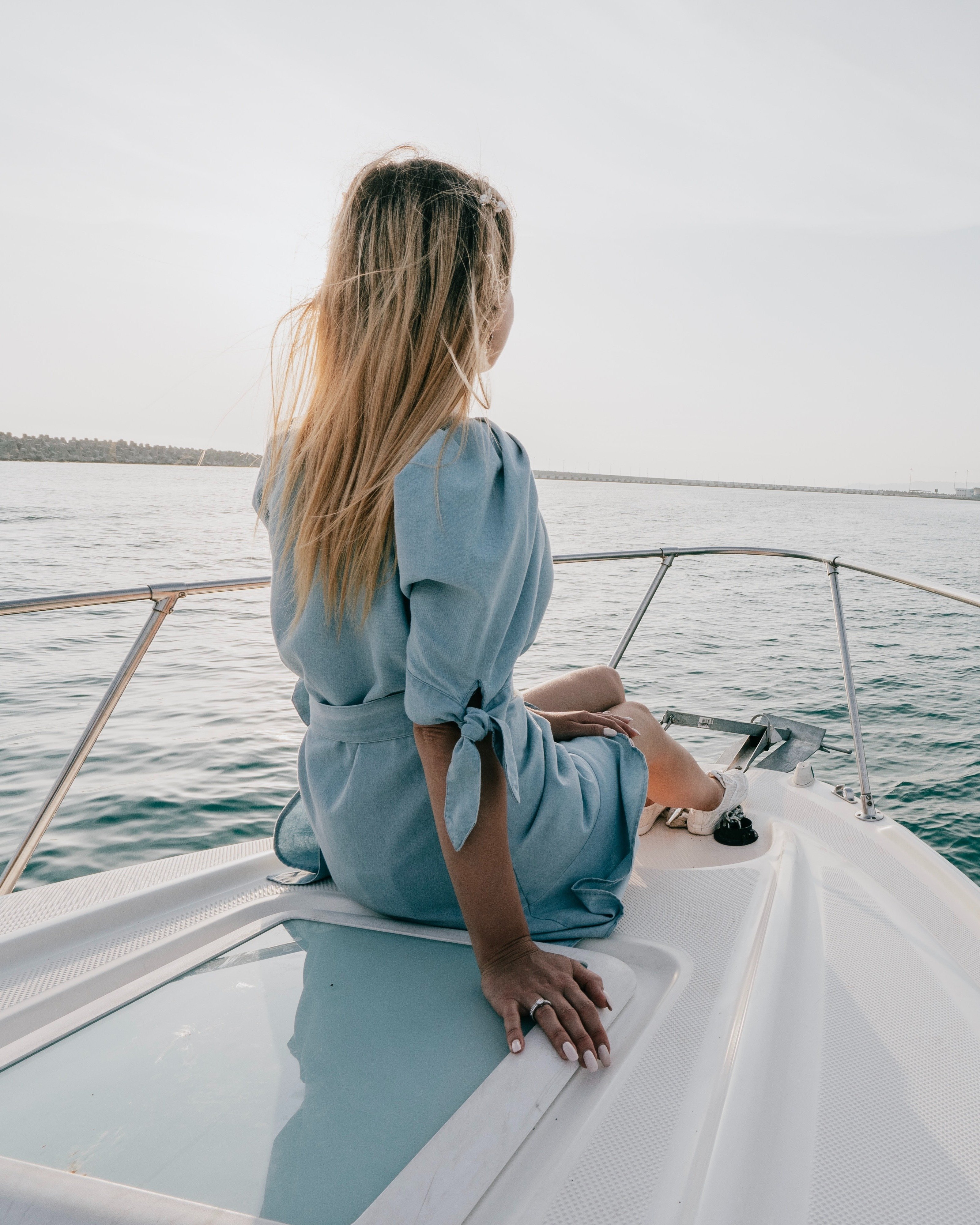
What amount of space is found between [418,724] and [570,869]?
1.05 ft

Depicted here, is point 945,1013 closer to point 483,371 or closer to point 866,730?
point 483,371

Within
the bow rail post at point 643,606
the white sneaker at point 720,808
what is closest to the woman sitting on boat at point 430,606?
the white sneaker at point 720,808

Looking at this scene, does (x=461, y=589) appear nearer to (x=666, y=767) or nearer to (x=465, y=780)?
(x=465, y=780)

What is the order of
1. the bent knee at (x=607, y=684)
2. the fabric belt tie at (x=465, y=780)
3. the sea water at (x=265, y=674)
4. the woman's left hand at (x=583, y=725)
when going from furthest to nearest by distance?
the sea water at (x=265, y=674)
the bent knee at (x=607, y=684)
the woman's left hand at (x=583, y=725)
the fabric belt tie at (x=465, y=780)

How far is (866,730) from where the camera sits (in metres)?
5.77

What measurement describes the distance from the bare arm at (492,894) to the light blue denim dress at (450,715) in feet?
0.08

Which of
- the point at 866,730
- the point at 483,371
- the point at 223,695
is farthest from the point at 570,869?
the point at 866,730

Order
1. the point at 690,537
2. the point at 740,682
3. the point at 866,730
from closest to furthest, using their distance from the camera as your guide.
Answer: the point at 866,730, the point at 740,682, the point at 690,537

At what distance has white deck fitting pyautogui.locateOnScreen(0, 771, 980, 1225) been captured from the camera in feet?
2.06

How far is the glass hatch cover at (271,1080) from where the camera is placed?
0.62m

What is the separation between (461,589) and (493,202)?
51 centimetres

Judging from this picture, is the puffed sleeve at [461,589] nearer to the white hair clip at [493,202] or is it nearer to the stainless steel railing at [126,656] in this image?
the white hair clip at [493,202]

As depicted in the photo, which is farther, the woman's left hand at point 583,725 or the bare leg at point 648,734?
the bare leg at point 648,734

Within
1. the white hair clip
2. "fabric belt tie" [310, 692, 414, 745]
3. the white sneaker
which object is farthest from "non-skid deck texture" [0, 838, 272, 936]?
the white hair clip
